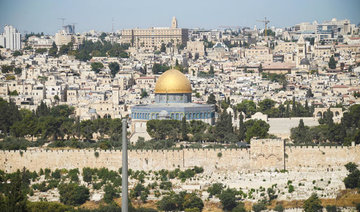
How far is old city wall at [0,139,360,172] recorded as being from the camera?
127 feet

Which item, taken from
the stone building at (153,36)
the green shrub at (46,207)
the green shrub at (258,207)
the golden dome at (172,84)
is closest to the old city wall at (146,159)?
the green shrub at (258,207)

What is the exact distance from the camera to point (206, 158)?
3959cm

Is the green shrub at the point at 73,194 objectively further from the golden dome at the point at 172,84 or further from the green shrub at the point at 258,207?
the golden dome at the point at 172,84

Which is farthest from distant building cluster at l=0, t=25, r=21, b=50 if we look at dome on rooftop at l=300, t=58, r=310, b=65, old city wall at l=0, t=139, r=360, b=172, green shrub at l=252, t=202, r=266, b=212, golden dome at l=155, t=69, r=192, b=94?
green shrub at l=252, t=202, r=266, b=212

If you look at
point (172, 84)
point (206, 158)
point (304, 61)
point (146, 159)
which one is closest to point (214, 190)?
point (206, 158)

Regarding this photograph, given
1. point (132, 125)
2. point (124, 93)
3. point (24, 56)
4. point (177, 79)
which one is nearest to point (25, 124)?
point (132, 125)

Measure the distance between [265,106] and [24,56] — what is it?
41.4 metres

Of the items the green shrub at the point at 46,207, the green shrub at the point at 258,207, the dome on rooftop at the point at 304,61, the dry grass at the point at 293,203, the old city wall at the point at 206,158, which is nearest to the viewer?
the green shrub at the point at 46,207

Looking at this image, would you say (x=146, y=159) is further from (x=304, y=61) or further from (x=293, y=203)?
(x=304, y=61)

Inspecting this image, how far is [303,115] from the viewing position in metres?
56.5

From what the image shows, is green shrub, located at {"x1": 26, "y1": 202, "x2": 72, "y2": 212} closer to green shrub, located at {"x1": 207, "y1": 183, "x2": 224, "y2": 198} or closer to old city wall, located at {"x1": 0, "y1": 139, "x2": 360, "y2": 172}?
green shrub, located at {"x1": 207, "y1": 183, "x2": 224, "y2": 198}

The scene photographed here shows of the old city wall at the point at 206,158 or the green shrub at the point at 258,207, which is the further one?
the old city wall at the point at 206,158

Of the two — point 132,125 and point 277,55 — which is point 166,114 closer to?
point 132,125

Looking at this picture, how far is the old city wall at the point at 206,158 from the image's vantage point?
3869 cm
